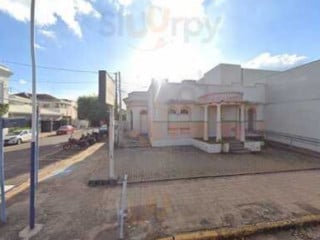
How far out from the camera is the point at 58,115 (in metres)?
42.2

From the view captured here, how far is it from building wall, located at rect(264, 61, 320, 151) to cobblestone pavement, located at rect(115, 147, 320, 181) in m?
2.56

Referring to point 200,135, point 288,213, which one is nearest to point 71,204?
point 288,213

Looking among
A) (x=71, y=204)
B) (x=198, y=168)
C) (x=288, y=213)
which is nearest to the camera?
(x=288, y=213)

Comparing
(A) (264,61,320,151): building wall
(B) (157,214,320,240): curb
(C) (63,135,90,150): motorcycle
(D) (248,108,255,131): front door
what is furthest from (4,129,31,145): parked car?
(A) (264,61,320,151): building wall

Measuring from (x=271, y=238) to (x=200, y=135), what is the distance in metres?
12.8

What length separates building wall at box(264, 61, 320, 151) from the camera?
45.9ft

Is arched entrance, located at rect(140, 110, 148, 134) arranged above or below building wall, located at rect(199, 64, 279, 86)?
below

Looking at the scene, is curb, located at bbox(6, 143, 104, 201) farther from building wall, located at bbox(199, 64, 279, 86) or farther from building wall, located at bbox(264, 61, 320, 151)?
building wall, located at bbox(199, 64, 279, 86)

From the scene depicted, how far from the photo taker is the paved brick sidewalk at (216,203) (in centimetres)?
482

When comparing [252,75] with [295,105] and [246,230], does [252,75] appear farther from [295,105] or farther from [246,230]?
[246,230]

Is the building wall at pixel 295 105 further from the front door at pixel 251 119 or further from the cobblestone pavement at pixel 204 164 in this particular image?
the cobblestone pavement at pixel 204 164

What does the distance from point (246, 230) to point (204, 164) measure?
6129mm

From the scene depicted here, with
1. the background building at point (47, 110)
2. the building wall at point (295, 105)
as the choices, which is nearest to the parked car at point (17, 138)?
the background building at point (47, 110)

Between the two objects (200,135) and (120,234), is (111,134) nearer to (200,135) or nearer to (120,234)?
(120,234)
